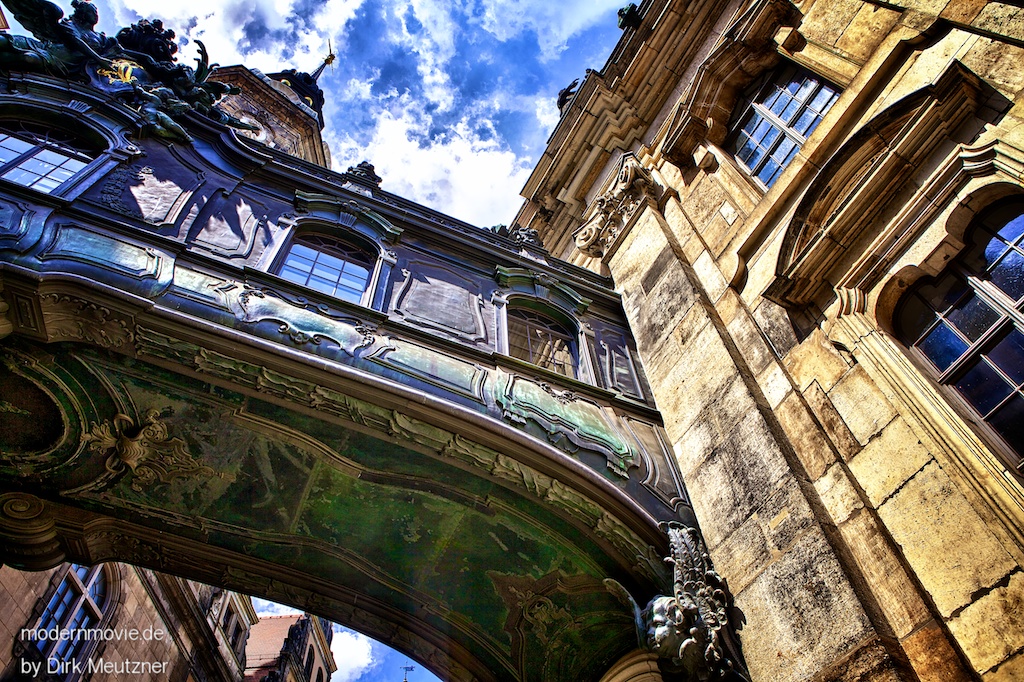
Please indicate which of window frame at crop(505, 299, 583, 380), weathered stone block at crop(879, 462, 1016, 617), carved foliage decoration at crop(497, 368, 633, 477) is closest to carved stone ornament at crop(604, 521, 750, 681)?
carved foliage decoration at crop(497, 368, 633, 477)

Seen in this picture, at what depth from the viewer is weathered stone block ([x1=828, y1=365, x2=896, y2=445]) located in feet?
16.3

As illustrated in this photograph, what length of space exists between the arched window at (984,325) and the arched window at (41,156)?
8199 millimetres

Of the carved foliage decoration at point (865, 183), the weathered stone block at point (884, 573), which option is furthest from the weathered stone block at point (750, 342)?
the weathered stone block at point (884, 573)

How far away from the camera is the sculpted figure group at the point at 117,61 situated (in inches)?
306

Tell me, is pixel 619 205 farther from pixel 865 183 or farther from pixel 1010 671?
pixel 1010 671

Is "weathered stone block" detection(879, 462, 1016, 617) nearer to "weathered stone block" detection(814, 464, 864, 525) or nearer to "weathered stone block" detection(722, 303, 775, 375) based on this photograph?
"weathered stone block" detection(814, 464, 864, 525)

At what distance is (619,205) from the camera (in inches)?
420

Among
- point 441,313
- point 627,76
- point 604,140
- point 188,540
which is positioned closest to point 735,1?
point 627,76

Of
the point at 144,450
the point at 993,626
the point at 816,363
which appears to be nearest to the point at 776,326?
the point at 816,363

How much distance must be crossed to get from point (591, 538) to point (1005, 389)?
11.1 feet

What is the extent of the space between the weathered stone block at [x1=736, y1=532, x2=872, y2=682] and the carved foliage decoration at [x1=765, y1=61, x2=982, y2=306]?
277 centimetres

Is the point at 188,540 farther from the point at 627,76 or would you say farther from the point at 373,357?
the point at 627,76

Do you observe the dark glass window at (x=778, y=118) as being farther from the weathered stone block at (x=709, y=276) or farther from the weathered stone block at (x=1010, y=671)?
the weathered stone block at (x=1010, y=671)

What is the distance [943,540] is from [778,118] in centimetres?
623
